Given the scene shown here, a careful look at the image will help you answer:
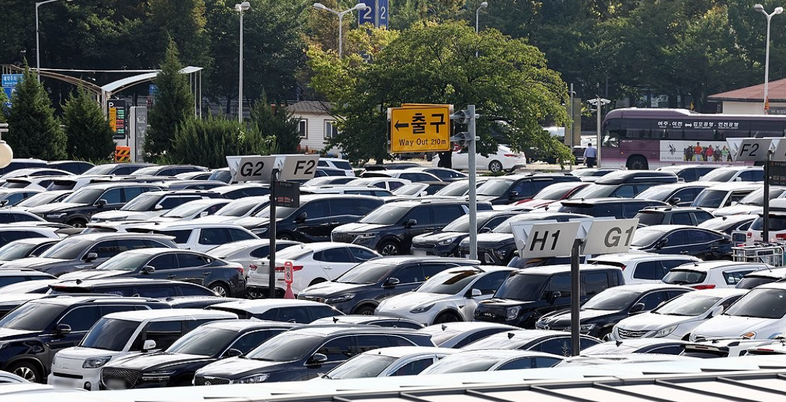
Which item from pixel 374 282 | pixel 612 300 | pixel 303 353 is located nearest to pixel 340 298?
pixel 374 282

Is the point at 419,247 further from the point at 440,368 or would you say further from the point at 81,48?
the point at 81,48

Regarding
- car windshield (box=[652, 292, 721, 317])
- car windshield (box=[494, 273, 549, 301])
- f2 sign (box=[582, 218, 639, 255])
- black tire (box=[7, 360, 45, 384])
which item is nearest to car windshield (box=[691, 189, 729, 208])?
car windshield (box=[494, 273, 549, 301])

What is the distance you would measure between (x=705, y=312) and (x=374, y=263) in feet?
21.3

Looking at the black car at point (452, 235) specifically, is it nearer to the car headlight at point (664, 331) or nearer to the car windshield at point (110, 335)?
the car headlight at point (664, 331)

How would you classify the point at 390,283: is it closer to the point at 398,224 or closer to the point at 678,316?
the point at 678,316

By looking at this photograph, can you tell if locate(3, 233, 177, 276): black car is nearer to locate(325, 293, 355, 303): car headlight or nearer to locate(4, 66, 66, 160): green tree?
locate(325, 293, 355, 303): car headlight

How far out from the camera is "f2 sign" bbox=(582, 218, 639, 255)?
17391mm

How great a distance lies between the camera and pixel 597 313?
21.1 meters

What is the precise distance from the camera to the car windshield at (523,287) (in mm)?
22156

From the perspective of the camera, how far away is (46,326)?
18969 mm

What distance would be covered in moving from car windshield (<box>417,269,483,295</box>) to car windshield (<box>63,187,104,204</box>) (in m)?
16.2

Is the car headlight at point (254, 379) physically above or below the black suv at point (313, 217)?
below

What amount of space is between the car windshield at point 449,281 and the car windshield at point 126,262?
17.2ft

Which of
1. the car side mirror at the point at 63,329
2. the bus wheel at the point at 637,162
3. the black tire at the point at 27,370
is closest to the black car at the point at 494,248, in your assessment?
the car side mirror at the point at 63,329
